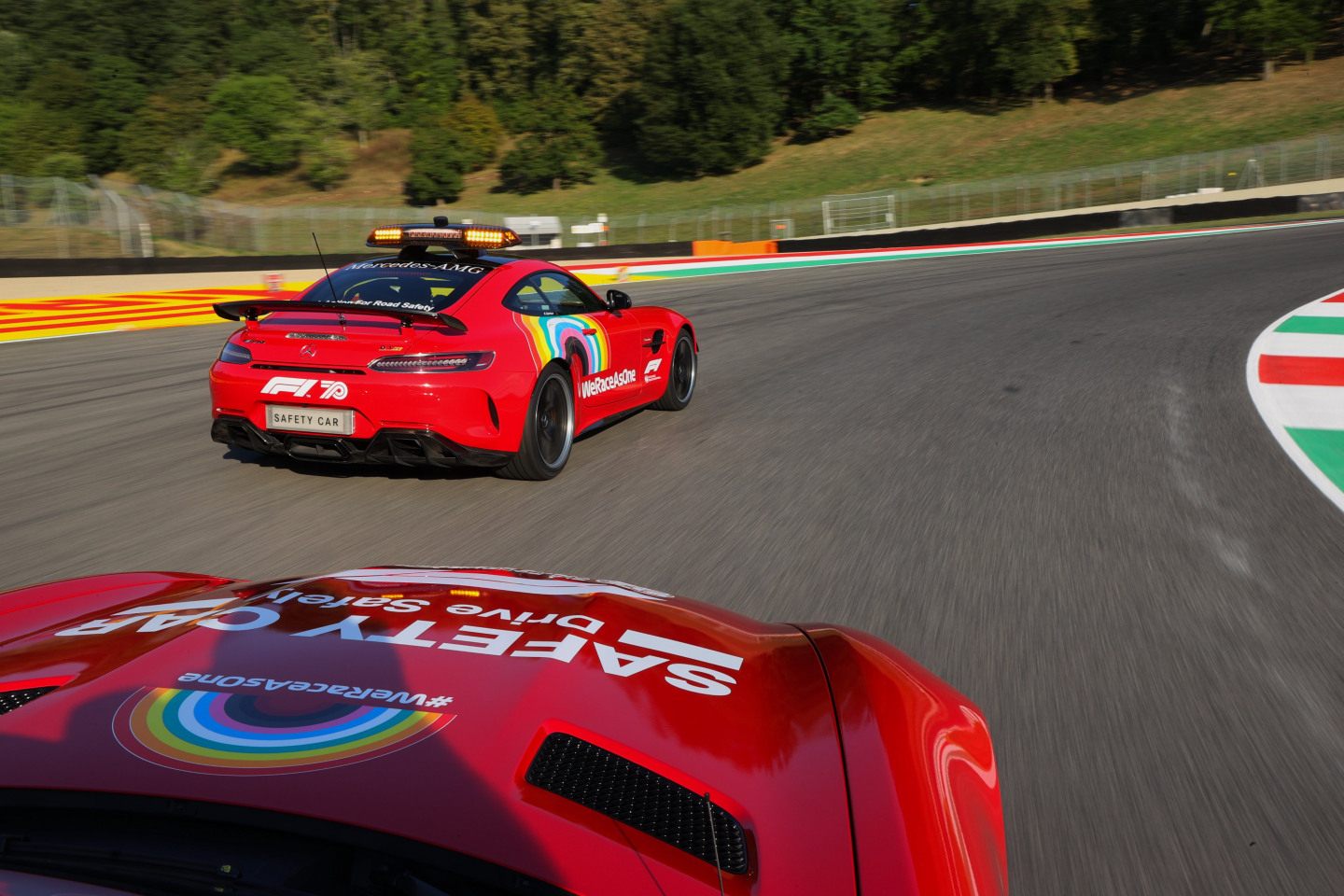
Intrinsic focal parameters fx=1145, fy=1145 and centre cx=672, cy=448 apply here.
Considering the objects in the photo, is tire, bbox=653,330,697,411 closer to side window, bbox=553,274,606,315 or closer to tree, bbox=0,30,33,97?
side window, bbox=553,274,606,315

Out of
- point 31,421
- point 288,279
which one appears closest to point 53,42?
point 288,279

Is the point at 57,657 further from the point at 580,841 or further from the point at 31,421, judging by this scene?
the point at 31,421

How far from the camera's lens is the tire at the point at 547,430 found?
629 cm

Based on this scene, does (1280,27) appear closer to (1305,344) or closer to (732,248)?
(732,248)

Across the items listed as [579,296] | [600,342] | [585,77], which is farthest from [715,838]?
[585,77]

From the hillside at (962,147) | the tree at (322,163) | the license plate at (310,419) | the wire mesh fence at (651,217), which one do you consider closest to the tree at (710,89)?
the hillside at (962,147)

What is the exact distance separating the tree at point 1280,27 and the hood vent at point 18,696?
256ft

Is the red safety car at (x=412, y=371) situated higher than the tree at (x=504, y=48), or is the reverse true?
the tree at (x=504, y=48)

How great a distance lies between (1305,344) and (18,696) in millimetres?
11455

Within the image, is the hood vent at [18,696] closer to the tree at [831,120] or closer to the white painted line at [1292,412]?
the white painted line at [1292,412]

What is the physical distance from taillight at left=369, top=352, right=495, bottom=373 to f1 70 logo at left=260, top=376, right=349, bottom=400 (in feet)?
0.68

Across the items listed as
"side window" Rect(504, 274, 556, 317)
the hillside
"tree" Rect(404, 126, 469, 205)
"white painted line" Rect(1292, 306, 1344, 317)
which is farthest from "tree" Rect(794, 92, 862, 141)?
"side window" Rect(504, 274, 556, 317)

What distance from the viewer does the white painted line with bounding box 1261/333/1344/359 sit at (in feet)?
33.8

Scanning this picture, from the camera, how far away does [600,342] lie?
284 inches
